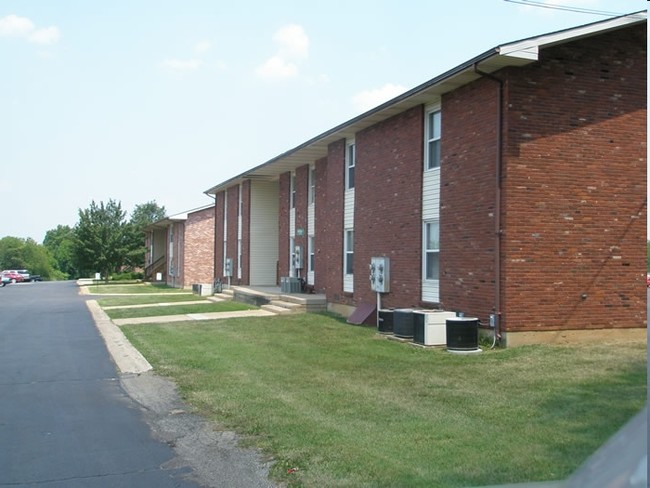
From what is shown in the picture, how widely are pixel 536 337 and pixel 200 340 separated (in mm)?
7090

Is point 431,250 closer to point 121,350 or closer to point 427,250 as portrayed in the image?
point 427,250

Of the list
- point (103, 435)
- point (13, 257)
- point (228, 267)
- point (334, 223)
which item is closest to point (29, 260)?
point (13, 257)

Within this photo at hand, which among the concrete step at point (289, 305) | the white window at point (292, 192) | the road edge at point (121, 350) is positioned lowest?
the road edge at point (121, 350)

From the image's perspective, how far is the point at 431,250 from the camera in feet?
52.0

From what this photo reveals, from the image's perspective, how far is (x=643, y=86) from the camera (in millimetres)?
13602

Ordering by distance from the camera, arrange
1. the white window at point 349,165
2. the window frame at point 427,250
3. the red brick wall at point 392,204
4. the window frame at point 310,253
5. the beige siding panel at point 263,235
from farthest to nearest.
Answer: the beige siding panel at point 263,235, the window frame at point 310,253, the white window at point 349,165, the red brick wall at point 392,204, the window frame at point 427,250

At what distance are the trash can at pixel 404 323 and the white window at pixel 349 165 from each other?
6798 mm

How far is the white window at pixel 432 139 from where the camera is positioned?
51.5 feet

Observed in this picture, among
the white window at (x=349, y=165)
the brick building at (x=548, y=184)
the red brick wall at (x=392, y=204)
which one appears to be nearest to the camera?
the brick building at (x=548, y=184)

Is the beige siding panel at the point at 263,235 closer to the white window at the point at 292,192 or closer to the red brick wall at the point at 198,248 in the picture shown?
the white window at the point at 292,192

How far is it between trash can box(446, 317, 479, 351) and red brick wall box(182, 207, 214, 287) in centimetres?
3265

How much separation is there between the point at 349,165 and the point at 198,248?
2474 centimetres

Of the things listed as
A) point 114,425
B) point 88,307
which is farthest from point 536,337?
point 88,307

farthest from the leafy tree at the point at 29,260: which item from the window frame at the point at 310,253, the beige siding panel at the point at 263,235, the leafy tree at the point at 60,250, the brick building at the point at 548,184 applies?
the brick building at the point at 548,184
